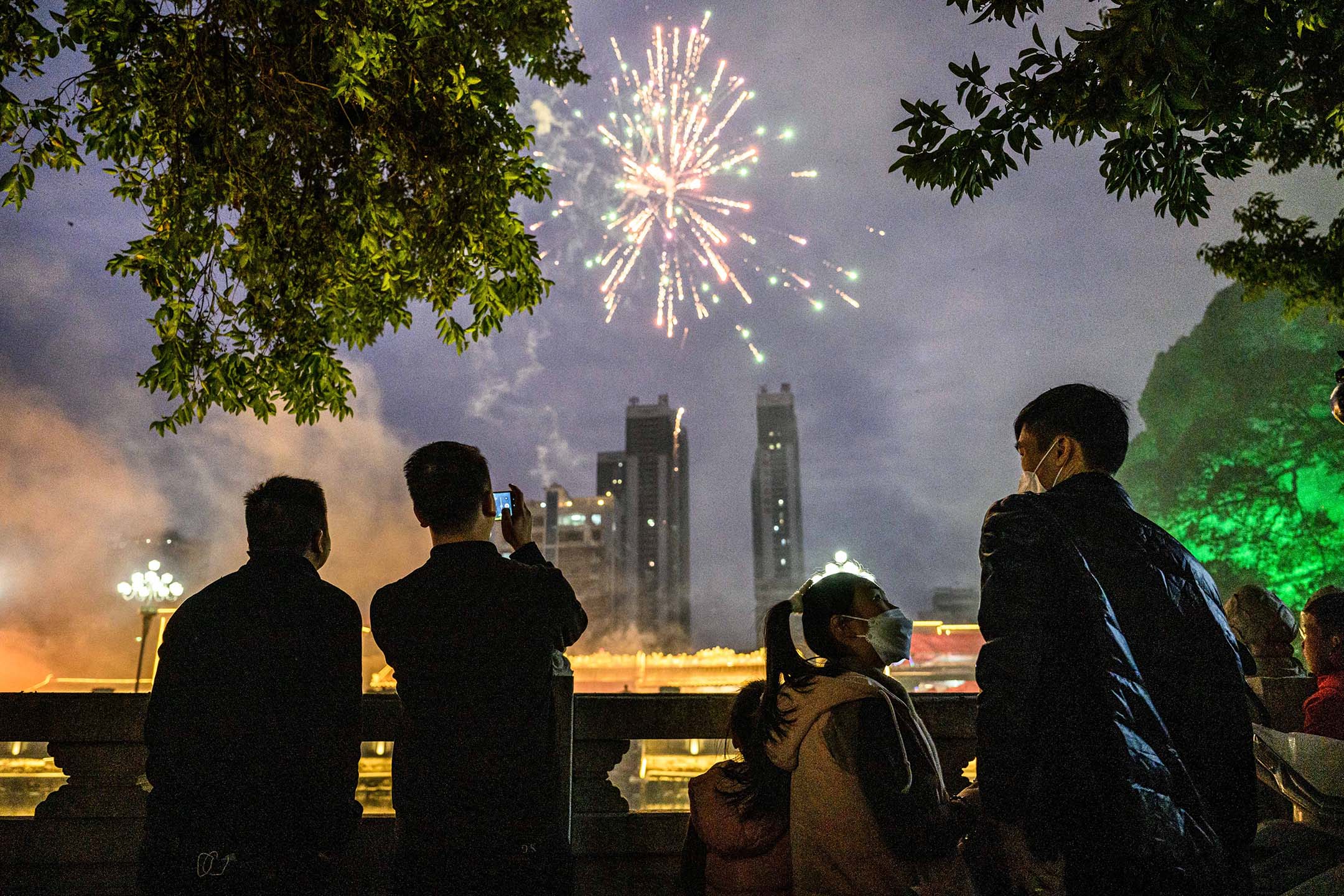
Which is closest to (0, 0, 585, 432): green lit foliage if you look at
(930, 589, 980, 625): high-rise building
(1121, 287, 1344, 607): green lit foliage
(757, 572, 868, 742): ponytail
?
(757, 572, 868, 742): ponytail

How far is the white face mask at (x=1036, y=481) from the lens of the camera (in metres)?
2.68

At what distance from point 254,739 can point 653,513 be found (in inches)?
4375

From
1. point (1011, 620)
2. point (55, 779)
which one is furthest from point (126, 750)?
point (55, 779)

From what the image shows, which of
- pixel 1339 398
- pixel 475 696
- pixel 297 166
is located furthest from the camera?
pixel 297 166

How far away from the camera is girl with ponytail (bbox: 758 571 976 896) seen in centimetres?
250

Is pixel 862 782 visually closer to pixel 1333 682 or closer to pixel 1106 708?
pixel 1106 708

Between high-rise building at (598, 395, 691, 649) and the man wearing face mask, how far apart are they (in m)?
88.3

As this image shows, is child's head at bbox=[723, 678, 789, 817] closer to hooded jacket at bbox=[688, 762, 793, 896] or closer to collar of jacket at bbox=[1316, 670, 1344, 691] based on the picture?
hooded jacket at bbox=[688, 762, 793, 896]

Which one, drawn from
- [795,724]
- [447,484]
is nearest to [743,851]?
[795,724]

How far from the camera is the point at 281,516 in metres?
2.92

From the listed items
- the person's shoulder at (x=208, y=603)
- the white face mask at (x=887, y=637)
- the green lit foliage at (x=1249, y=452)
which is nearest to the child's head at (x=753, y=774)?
the white face mask at (x=887, y=637)

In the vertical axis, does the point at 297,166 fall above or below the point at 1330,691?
above

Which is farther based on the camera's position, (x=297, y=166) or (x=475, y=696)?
(x=297, y=166)

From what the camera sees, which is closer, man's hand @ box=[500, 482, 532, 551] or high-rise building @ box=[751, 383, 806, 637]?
man's hand @ box=[500, 482, 532, 551]
